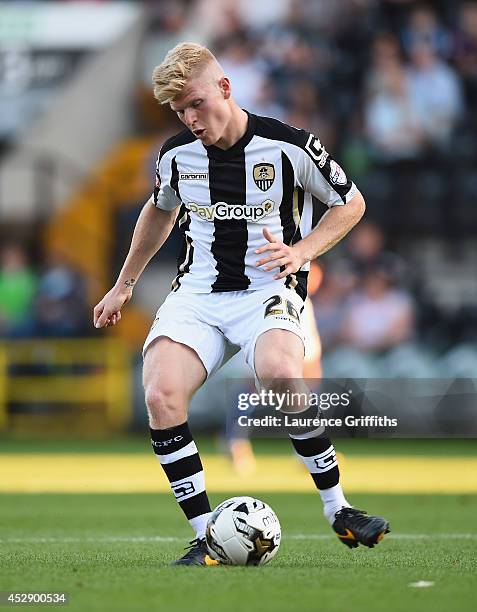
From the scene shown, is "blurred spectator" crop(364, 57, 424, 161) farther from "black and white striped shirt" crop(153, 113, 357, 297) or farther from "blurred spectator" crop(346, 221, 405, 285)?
"black and white striped shirt" crop(153, 113, 357, 297)

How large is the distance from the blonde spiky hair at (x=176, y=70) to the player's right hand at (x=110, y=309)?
0.99 meters

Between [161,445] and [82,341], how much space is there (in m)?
11.0

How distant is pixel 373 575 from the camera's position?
17.9 ft

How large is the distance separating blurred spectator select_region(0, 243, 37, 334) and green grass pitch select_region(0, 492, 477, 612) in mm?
8079

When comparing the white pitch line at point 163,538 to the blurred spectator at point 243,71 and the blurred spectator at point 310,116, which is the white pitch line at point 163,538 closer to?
the blurred spectator at point 310,116

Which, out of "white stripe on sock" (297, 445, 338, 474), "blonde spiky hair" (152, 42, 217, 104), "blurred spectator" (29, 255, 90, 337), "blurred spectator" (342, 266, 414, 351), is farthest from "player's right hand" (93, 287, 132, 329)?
"blurred spectator" (29, 255, 90, 337)

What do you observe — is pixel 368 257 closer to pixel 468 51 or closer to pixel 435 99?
pixel 435 99

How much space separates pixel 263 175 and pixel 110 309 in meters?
0.94

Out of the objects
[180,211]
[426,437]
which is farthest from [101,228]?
[180,211]

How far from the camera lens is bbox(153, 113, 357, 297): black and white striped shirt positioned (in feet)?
20.3

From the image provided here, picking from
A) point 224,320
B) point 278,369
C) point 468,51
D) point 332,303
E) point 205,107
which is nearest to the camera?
point 278,369

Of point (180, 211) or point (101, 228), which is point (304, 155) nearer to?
point (180, 211)

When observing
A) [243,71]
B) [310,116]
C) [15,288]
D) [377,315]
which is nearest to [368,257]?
[377,315]

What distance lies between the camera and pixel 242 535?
5.70 meters
